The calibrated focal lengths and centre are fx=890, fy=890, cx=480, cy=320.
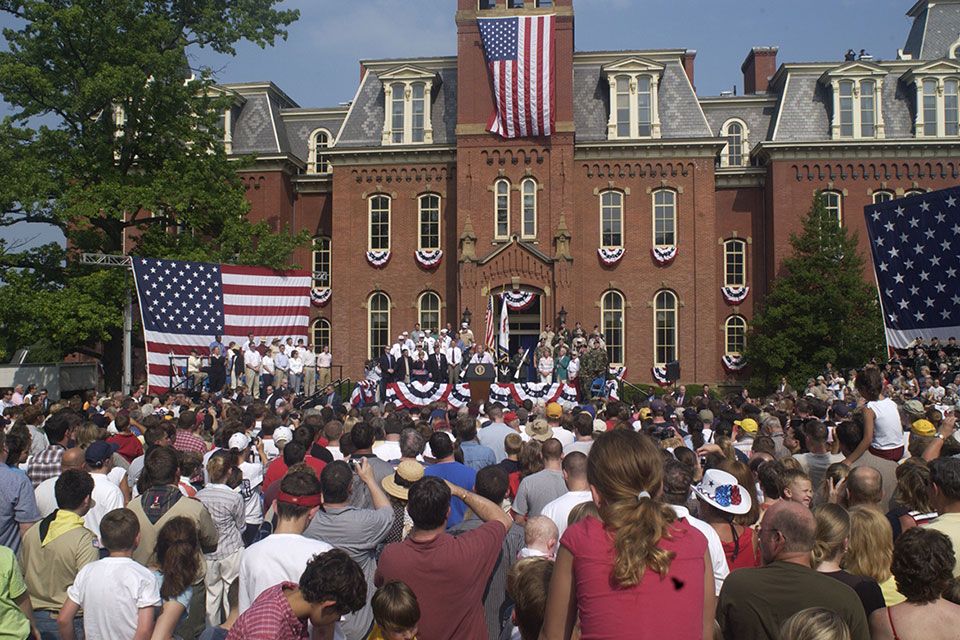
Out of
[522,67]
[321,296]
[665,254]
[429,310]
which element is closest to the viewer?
[522,67]

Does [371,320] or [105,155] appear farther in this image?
[371,320]

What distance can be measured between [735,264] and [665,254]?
372 centimetres

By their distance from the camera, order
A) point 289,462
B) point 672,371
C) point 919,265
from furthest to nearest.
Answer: point 672,371
point 919,265
point 289,462

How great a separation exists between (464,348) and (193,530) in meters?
20.9

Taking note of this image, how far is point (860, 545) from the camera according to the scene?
4801 mm

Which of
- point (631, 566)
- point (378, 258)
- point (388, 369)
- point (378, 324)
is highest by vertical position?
point (378, 258)

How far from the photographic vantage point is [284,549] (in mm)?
5035

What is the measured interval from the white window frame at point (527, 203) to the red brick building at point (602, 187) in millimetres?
54

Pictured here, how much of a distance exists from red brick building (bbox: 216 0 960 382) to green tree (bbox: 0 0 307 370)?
692 cm

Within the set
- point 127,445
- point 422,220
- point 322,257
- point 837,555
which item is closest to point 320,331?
point 322,257

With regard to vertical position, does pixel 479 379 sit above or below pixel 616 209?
below

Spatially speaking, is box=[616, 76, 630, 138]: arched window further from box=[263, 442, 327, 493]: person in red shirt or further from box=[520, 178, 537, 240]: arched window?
box=[263, 442, 327, 493]: person in red shirt

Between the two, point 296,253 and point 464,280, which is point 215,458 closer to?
point 464,280

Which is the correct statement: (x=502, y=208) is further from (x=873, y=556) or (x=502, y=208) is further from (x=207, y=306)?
(x=873, y=556)
